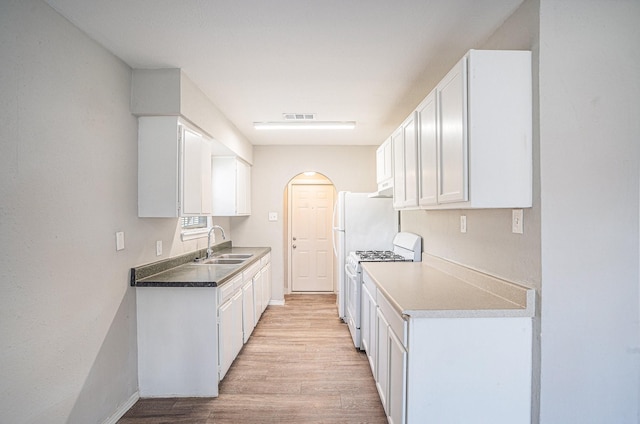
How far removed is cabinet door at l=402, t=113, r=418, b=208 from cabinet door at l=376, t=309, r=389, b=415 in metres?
0.88

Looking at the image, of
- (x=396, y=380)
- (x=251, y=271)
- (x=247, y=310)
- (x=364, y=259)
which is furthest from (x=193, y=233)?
(x=396, y=380)

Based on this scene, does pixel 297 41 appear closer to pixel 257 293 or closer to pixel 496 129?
pixel 496 129

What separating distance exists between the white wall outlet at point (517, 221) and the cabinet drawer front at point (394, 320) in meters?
0.76

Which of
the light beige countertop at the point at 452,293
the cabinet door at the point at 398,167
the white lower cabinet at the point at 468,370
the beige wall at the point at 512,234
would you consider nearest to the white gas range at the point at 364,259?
the light beige countertop at the point at 452,293

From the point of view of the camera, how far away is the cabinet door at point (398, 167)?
2.88 m

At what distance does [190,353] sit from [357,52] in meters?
2.40

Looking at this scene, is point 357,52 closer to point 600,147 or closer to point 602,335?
point 600,147

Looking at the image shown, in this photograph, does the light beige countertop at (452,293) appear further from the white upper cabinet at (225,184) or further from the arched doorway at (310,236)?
the arched doorway at (310,236)

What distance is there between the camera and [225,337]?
9.00 feet

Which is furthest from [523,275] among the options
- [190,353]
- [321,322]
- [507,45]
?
[321,322]

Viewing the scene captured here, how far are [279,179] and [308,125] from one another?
138cm

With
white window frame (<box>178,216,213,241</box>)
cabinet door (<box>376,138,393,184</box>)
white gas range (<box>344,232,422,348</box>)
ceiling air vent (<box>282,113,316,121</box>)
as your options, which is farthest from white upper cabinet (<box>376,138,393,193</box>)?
white window frame (<box>178,216,213,241</box>)

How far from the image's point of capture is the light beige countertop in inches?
66.7

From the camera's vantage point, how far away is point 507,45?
74.9 inches
